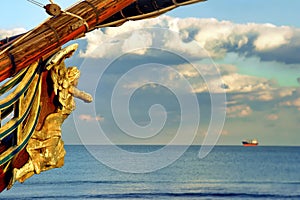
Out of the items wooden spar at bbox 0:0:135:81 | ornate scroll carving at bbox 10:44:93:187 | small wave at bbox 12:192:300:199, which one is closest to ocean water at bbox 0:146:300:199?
small wave at bbox 12:192:300:199

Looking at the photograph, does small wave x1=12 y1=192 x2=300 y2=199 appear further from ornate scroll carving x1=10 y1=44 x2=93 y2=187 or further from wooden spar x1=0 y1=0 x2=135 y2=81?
wooden spar x1=0 y1=0 x2=135 y2=81

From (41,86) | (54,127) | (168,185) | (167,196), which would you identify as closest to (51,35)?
(41,86)

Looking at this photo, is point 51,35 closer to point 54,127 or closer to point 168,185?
point 54,127

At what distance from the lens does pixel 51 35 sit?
18.0ft

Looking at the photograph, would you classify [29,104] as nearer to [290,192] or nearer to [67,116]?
[67,116]

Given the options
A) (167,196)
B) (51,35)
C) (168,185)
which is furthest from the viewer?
(168,185)

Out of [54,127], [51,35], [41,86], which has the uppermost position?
[51,35]

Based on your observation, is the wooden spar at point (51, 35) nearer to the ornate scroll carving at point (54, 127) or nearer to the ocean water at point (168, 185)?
the ornate scroll carving at point (54, 127)

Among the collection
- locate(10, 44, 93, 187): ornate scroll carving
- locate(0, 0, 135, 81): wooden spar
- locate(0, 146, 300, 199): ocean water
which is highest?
locate(0, 0, 135, 81): wooden spar

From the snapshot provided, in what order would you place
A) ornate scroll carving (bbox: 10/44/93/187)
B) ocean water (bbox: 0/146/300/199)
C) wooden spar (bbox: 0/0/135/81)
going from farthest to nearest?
ocean water (bbox: 0/146/300/199)
ornate scroll carving (bbox: 10/44/93/187)
wooden spar (bbox: 0/0/135/81)

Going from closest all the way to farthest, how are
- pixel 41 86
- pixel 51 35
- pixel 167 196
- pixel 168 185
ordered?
pixel 51 35 → pixel 41 86 → pixel 167 196 → pixel 168 185

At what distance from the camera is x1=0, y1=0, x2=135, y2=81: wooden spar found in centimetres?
535

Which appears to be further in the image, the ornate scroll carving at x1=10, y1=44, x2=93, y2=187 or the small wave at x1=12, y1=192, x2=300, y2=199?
the small wave at x1=12, y1=192, x2=300, y2=199

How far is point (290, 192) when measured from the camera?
143 ft
